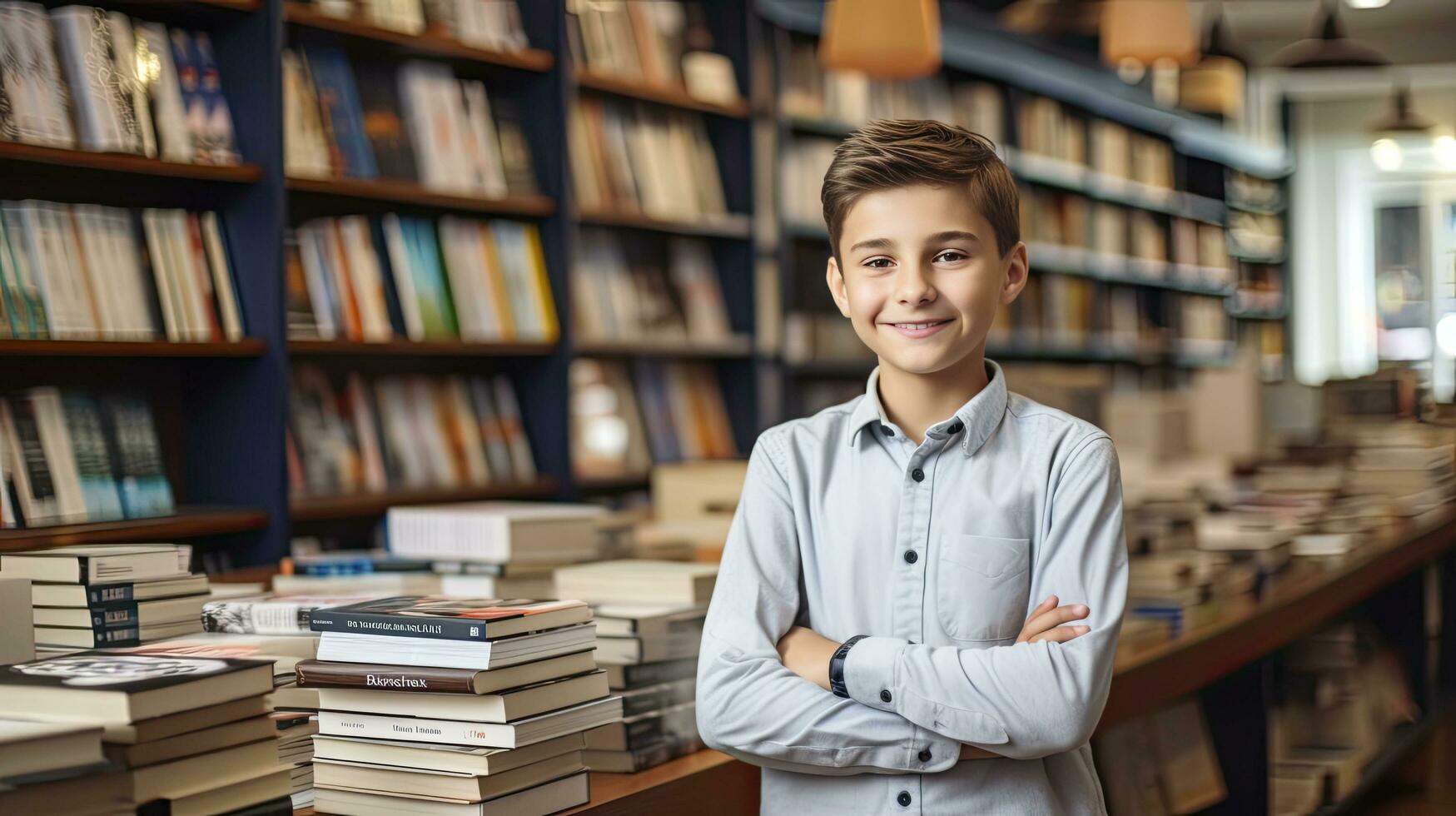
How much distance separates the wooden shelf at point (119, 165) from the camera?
9.52ft

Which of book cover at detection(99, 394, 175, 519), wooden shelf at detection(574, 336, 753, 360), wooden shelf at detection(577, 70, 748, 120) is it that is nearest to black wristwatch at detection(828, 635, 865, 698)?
book cover at detection(99, 394, 175, 519)

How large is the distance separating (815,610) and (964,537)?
17 centimetres

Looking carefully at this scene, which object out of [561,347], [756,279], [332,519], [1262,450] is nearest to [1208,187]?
[1262,450]

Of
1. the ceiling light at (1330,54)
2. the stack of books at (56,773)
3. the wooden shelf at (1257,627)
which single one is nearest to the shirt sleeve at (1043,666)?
the stack of books at (56,773)

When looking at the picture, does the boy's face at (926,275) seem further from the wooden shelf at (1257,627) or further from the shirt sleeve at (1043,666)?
the wooden shelf at (1257,627)

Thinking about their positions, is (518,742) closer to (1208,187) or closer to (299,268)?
(299,268)

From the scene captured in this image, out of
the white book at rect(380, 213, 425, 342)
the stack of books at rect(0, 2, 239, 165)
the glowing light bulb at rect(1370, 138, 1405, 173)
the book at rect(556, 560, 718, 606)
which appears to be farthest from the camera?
the glowing light bulb at rect(1370, 138, 1405, 173)

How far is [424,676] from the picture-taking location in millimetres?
1356

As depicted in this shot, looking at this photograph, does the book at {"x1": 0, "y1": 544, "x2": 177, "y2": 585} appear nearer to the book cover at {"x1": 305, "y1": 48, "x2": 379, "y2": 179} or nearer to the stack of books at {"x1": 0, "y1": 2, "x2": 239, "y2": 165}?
the stack of books at {"x1": 0, "y1": 2, "x2": 239, "y2": 165}

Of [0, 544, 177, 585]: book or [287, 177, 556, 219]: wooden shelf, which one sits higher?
[287, 177, 556, 219]: wooden shelf

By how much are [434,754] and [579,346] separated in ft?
10.1

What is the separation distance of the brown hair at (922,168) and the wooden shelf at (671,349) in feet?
9.60

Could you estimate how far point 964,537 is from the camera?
4.55 ft

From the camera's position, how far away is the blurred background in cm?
289
